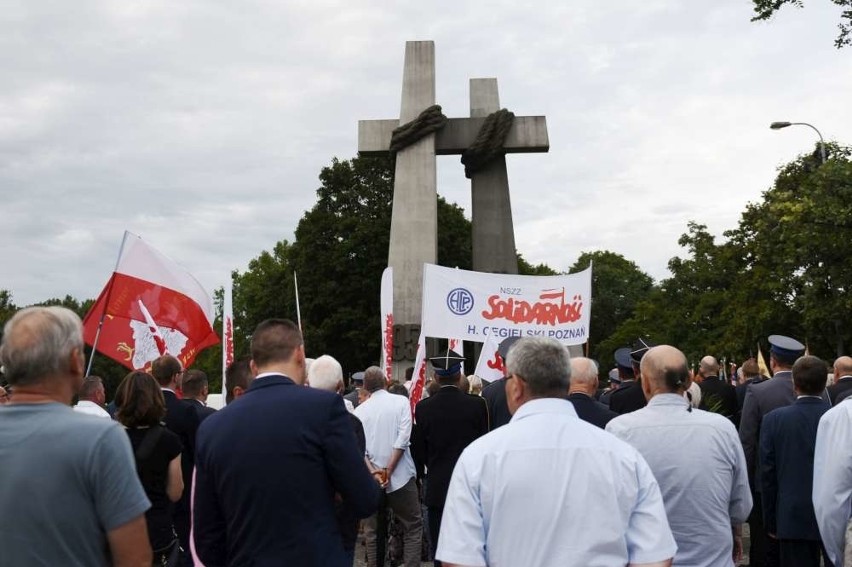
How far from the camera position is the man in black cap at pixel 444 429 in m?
8.36

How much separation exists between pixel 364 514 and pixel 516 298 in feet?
32.6

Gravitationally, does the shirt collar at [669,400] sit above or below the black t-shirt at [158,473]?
above

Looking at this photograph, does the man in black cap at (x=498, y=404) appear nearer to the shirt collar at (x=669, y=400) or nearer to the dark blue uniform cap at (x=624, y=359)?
the dark blue uniform cap at (x=624, y=359)

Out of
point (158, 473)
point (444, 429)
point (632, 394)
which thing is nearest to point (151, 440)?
point (158, 473)

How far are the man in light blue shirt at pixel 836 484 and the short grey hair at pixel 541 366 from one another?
2.29 metres

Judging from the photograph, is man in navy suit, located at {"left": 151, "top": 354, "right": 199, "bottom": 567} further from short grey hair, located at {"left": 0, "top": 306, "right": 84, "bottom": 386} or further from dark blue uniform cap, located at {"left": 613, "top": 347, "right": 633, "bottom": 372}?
dark blue uniform cap, located at {"left": 613, "top": 347, "right": 633, "bottom": 372}

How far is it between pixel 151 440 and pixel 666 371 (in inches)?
111

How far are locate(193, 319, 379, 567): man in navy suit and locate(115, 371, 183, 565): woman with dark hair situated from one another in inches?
58.7

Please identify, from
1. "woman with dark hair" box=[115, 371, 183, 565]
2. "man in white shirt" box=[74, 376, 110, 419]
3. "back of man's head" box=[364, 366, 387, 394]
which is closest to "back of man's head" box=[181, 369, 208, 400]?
"man in white shirt" box=[74, 376, 110, 419]

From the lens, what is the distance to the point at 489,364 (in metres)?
12.3

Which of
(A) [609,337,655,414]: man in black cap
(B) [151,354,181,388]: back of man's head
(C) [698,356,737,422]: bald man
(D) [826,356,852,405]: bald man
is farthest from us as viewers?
(C) [698,356,737,422]: bald man

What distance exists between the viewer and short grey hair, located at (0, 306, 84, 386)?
3.04 m

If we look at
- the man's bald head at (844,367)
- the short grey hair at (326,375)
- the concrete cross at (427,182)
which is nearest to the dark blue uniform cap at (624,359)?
the man's bald head at (844,367)

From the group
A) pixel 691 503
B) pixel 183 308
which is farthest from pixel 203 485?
pixel 183 308
